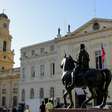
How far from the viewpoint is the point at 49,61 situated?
143 feet

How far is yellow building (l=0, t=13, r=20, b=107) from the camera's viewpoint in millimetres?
54594

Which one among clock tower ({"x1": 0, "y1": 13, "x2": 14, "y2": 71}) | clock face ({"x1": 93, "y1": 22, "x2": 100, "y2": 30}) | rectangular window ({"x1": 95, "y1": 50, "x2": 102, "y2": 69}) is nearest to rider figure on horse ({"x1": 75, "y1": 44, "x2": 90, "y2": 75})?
rectangular window ({"x1": 95, "y1": 50, "x2": 102, "y2": 69})

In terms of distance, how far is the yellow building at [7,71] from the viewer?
54.6 meters

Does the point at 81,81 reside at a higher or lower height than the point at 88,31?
lower

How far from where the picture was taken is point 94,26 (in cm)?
3812

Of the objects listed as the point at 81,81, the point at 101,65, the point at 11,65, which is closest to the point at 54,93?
the point at 101,65

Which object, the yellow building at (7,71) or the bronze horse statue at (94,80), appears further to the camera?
the yellow building at (7,71)

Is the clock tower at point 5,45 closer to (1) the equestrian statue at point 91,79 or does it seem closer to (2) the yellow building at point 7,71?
(2) the yellow building at point 7,71

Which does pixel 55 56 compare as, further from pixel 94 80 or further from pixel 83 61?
pixel 94 80

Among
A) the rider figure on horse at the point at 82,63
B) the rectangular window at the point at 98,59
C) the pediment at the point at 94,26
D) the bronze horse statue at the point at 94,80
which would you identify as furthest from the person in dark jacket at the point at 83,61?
the rectangular window at the point at 98,59

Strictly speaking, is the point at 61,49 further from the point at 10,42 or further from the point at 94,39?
the point at 10,42

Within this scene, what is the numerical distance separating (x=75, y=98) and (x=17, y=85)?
18786mm

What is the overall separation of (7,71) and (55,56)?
16023mm

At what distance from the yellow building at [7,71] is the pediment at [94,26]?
58.7ft
